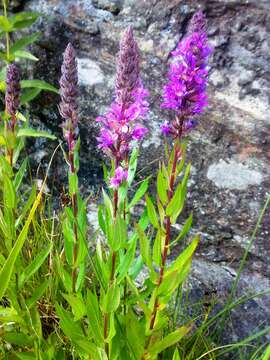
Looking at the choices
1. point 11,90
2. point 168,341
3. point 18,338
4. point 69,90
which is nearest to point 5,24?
point 11,90

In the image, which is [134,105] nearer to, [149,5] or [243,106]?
[243,106]

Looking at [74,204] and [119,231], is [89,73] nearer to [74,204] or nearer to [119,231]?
[74,204]

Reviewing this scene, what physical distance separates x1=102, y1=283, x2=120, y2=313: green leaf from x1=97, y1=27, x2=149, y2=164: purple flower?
0.53 meters

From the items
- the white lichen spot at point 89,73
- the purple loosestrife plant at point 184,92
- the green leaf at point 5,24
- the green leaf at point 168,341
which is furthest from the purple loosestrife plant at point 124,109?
the green leaf at point 5,24

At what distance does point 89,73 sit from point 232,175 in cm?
113

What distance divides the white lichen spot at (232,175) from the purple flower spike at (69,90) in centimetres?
114

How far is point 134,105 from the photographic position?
1787 millimetres

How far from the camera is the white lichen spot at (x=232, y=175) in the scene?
291cm

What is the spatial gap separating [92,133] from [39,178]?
1.92 feet

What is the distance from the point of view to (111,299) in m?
2.06

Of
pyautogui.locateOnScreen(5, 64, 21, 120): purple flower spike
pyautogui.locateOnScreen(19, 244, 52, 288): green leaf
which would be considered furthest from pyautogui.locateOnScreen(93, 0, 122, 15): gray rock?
pyautogui.locateOnScreen(19, 244, 52, 288): green leaf

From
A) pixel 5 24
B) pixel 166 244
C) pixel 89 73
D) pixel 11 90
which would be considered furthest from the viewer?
pixel 89 73

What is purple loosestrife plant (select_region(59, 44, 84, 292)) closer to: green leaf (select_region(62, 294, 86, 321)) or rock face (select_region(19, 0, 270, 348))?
green leaf (select_region(62, 294, 86, 321))

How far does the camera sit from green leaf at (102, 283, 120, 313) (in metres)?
2.04
